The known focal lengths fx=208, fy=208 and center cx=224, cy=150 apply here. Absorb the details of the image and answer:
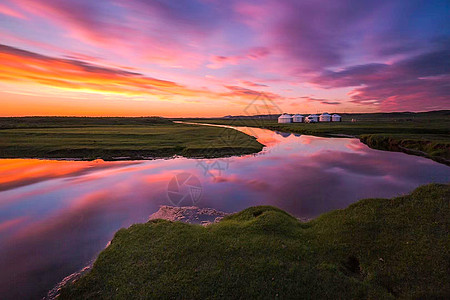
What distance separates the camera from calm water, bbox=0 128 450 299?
9.27 m

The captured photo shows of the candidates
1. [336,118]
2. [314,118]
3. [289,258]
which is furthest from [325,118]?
[289,258]

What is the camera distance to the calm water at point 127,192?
9.27m

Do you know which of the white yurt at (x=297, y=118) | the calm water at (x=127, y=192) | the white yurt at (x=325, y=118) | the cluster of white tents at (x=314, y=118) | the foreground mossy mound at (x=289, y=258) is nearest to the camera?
the foreground mossy mound at (x=289, y=258)

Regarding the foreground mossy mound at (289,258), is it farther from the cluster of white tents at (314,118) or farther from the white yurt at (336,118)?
the white yurt at (336,118)

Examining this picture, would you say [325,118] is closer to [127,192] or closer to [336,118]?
[336,118]

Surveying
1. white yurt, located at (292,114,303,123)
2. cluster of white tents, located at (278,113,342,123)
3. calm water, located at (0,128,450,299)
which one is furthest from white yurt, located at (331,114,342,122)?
calm water, located at (0,128,450,299)

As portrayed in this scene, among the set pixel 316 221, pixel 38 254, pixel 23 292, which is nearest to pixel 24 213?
pixel 38 254

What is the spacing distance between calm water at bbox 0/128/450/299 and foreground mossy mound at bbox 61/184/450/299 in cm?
320

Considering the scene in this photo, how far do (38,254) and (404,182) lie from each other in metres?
26.5

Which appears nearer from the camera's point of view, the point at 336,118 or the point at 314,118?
the point at 314,118

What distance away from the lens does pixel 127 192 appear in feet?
55.6

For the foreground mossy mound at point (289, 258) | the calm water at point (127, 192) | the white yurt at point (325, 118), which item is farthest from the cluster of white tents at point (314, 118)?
the foreground mossy mound at point (289, 258)

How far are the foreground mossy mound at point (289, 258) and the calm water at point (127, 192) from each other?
126 inches

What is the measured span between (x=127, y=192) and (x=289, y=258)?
1437 centimetres
